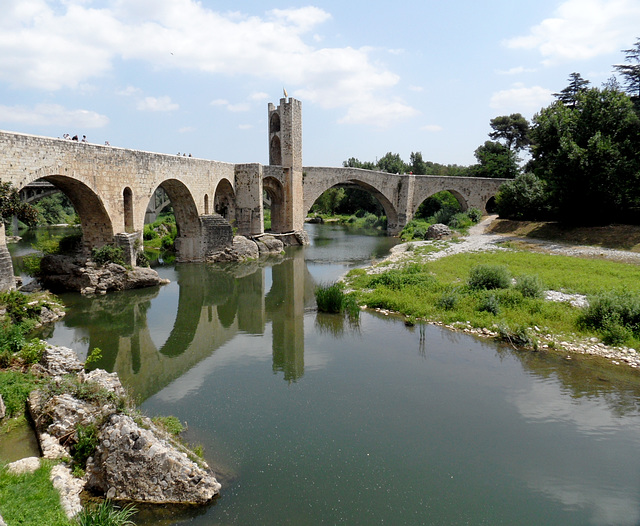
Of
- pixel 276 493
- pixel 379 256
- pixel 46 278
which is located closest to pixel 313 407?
pixel 276 493

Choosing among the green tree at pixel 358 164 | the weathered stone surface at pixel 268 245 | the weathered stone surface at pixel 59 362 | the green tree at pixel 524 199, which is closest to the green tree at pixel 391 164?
the green tree at pixel 358 164

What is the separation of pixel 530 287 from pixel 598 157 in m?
12.4

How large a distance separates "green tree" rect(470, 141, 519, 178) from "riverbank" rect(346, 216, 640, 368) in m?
19.3

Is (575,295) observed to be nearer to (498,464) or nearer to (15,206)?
(498,464)

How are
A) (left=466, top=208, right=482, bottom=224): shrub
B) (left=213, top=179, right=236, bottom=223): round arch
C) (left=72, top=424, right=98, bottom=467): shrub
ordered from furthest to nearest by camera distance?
(left=466, top=208, right=482, bottom=224): shrub, (left=213, top=179, right=236, bottom=223): round arch, (left=72, top=424, right=98, bottom=467): shrub

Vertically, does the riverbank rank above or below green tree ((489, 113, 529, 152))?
below

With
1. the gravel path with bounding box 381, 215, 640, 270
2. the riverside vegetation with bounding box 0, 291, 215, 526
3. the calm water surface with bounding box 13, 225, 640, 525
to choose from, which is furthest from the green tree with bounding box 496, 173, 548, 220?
the riverside vegetation with bounding box 0, 291, 215, 526

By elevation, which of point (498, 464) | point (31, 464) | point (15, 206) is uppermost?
point (15, 206)

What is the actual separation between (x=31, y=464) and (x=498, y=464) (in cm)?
551

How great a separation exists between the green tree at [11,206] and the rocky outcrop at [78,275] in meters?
3.79

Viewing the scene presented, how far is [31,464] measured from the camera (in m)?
4.98

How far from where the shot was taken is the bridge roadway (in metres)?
11.9

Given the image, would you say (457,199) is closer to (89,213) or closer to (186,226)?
(186,226)

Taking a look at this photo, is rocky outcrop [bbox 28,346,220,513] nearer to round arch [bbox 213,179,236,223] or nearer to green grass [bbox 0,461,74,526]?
green grass [bbox 0,461,74,526]
